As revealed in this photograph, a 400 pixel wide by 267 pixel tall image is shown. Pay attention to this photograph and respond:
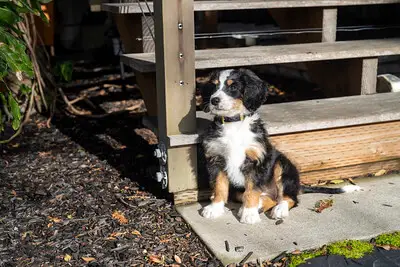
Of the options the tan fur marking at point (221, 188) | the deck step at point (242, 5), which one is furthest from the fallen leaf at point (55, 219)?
the deck step at point (242, 5)

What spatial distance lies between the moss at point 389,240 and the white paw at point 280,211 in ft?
1.70

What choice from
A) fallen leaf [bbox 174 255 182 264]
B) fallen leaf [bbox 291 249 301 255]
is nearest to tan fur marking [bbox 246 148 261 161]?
fallen leaf [bbox 291 249 301 255]

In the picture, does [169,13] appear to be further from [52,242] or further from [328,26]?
[328,26]

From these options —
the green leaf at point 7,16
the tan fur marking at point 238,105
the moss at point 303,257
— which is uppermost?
the green leaf at point 7,16

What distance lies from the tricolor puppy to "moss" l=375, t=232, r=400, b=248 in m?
0.52

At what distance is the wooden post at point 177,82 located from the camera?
2.99 m

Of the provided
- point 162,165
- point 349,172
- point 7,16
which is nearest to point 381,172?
point 349,172

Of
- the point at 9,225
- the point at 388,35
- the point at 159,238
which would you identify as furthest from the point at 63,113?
the point at 388,35

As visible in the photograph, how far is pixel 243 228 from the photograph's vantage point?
9.64 ft

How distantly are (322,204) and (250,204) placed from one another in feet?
1.62

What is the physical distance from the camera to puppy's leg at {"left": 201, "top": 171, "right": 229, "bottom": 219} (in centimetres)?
309

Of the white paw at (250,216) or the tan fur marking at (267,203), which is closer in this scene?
the white paw at (250,216)

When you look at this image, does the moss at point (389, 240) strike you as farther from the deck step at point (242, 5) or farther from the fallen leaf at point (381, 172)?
the deck step at point (242, 5)

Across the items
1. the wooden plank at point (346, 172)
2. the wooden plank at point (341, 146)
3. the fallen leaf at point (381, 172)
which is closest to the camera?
the wooden plank at point (341, 146)
